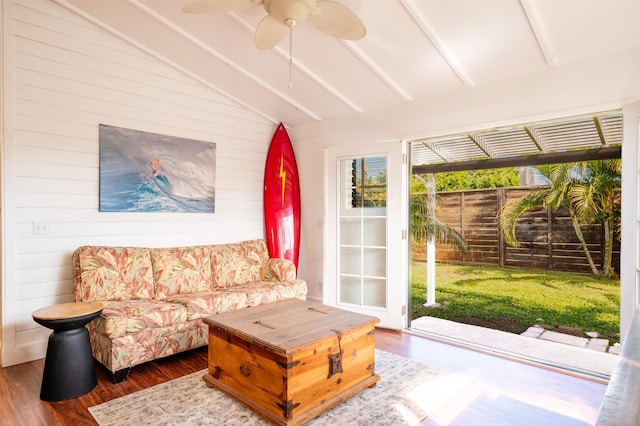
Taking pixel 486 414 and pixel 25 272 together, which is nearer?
pixel 486 414

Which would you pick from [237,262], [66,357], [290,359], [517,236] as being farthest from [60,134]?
[517,236]

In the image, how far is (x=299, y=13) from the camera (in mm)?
2111

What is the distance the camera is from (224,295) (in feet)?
10.8

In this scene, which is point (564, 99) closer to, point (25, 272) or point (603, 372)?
point (603, 372)

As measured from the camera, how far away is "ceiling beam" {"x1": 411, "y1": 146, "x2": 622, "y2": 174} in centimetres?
390

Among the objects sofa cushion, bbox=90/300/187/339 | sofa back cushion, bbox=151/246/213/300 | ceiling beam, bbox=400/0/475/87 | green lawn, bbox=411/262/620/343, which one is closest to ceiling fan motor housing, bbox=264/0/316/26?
ceiling beam, bbox=400/0/475/87

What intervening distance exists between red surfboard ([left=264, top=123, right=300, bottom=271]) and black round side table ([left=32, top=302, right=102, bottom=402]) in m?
2.37

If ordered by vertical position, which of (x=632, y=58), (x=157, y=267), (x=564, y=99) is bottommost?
(x=157, y=267)

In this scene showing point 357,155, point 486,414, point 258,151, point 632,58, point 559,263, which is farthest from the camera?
point 559,263

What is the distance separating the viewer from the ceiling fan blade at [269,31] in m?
2.29

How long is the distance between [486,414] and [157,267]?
2.87 meters

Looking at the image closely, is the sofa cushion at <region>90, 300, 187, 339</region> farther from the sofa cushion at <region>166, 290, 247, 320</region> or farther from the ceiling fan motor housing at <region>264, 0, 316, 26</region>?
the ceiling fan motor housing at <region>264, 0, 316, 26</region>

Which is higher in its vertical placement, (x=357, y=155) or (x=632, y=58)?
(x=632, y=58)

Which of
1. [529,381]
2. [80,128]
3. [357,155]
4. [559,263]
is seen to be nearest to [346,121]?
[357,155]
